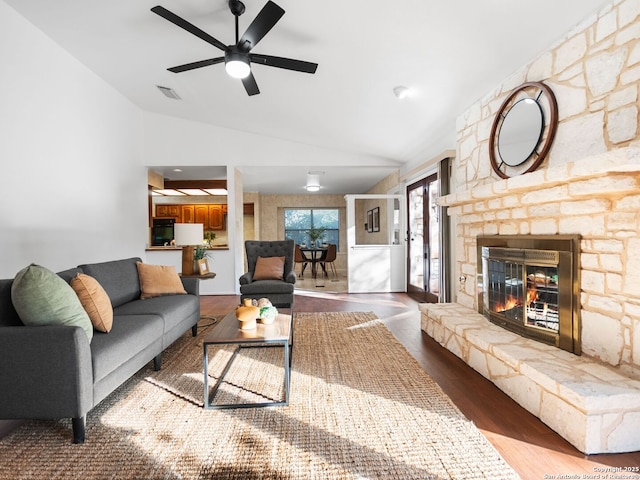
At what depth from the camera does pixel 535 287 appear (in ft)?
8.11

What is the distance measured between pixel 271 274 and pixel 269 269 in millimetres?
83

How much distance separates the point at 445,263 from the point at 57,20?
4.84m

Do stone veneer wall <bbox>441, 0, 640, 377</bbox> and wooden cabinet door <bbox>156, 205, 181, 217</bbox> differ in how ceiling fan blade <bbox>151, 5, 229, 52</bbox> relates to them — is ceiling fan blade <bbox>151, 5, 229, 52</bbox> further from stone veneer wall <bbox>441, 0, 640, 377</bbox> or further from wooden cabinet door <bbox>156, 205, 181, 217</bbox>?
wooden cabinet door <bbox>156, 205, 181, 217</bbox>

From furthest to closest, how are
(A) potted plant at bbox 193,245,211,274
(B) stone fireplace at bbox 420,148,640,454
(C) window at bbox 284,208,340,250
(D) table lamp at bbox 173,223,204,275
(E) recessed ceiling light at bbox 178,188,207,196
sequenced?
(C) window at bbox 284,208,340,250 → (E) recessed ceiling light at bbox 178,188,207,196 → (A) potted plant at bbox 193,245,211,274 → (D) table lamp at bbox 173,223,204,275 → (B) stone fireplace at bbox 420,148,640,454

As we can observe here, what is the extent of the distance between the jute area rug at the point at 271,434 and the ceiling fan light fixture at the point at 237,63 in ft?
7.71

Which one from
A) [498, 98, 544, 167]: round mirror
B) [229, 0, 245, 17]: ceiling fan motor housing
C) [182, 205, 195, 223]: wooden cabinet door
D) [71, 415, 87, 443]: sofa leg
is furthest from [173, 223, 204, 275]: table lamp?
[182, 205, 195, 223]: wooden cabinet door

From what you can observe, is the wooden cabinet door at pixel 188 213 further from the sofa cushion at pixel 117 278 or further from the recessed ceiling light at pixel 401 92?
the recessed ceiling light at pixel 401 92

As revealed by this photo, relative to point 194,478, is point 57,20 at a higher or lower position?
higher

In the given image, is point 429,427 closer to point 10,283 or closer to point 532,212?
point 532,212

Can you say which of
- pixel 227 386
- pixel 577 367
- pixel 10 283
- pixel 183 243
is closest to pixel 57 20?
pixel 183 243

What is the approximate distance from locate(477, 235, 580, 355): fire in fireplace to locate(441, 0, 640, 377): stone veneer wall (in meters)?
0.07

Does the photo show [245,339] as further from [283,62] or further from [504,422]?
[283,62]

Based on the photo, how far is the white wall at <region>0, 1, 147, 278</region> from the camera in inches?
123

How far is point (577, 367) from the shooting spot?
1898 mm
